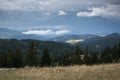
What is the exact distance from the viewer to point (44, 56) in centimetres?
8519

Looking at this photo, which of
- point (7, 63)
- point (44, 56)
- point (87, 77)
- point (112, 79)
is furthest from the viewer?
point (7, 63)

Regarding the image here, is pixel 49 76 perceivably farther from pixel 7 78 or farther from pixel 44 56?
pixel 44 56

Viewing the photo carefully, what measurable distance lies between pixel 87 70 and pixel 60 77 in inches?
130

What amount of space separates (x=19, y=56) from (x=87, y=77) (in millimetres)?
79608

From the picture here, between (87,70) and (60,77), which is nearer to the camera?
(60,77)

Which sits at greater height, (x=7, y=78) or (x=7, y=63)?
(x=7, y=78)

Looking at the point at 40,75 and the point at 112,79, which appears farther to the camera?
the point at 40,75

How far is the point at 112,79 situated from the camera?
15.1 meters

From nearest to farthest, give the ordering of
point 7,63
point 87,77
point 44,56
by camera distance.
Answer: point 87,77 → point 44,56 → point 7,63

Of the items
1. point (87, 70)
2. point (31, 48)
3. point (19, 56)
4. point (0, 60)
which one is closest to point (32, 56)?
point (31, 48)

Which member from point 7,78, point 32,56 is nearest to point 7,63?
point 32,56

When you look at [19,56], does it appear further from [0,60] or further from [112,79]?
[112,79]

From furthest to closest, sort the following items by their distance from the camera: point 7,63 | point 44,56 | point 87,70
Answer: point 7,63 < point 44,56 < point 87,70

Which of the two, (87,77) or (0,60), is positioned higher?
(87,77)
